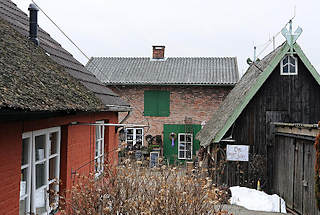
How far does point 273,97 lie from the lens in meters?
11.0

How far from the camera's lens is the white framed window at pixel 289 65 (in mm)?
10711

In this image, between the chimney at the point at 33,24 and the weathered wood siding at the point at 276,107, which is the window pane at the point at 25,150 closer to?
the chimney at the point at 33,24

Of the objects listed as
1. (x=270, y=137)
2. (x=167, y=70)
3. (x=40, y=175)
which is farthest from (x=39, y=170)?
(x=167, y=70)

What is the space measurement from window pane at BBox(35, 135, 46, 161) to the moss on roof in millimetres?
791

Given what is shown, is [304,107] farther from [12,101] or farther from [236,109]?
[12,101]

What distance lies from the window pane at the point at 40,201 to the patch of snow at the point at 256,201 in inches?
200

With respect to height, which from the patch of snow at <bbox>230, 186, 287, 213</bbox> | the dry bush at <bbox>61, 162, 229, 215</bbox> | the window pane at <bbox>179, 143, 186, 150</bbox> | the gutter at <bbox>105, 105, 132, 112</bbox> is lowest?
the patch of snow at <bbox>230, 186, 287, 213</bbox>

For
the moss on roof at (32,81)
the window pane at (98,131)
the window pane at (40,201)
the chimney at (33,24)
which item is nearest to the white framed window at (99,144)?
the window pane at (98,131)

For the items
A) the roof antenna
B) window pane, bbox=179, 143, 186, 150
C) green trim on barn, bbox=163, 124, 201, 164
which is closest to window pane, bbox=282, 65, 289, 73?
the roof antenna

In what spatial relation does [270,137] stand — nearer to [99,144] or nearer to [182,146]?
[99,144]

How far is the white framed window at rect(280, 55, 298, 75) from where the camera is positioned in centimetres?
1071

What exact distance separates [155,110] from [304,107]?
34.3 ft

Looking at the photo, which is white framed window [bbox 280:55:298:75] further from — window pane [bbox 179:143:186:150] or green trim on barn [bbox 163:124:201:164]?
window pane [bbox 179:143:186:150]

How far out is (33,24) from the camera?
A: 22.7 feet
